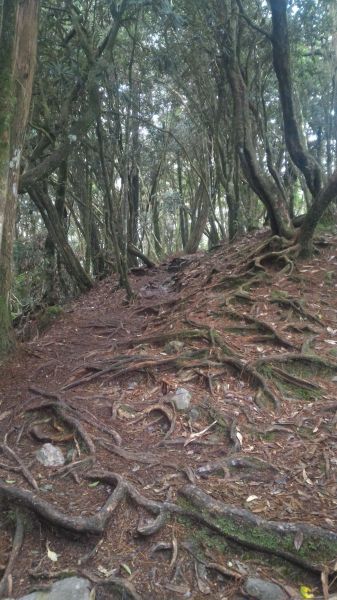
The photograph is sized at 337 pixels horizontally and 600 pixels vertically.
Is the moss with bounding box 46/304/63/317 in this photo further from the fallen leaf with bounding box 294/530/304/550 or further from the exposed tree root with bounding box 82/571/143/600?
the fallen leaf with bounding box 294/530/304/550

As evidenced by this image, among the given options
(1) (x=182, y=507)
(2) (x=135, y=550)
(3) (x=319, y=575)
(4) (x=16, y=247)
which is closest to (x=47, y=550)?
(2) (x=135, y=550)

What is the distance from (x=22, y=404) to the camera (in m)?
5.14

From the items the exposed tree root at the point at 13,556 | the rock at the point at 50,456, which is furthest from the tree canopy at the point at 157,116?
the exposed tree root at the point at 13,556

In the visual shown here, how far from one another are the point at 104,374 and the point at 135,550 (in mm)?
2646

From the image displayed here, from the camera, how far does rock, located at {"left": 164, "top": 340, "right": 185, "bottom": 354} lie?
6219 mm

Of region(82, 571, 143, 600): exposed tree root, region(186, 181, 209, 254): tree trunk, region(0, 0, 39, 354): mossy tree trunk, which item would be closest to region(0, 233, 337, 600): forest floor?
region(82, 571, 143, 600): exposed tree root

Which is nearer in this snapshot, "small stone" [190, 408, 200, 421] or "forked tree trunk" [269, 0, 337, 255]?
"small stone" [190, 408, 200, 421]

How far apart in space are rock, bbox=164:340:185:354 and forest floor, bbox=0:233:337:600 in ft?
0.06

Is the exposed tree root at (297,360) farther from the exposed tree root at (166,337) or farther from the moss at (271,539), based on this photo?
the moss at (271,539)

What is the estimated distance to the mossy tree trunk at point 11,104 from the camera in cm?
496

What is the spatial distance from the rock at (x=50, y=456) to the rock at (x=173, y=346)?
216 centimetres

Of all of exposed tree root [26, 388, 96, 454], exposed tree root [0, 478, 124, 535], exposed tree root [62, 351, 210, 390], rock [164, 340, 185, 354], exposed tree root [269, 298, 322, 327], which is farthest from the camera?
exposed tree root [269, 298, 322, 327]

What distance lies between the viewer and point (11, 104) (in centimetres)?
507

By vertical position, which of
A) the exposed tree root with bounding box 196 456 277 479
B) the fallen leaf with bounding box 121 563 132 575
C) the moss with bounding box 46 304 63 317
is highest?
the moss with bounding box 46 304 63 317
